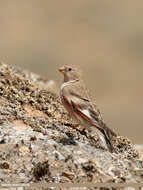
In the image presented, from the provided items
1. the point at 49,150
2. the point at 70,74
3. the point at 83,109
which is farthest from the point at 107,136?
the point at 70,74

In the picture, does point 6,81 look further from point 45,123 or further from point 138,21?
Answer: point 138,21

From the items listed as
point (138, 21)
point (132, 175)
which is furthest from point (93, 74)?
point (132, 175)

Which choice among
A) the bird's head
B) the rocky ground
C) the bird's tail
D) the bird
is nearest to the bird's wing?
the bird

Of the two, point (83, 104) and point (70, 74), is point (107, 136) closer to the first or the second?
point (83, 104)

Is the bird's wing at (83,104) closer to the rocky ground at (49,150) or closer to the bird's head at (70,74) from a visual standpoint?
the rocky ground at (49,150)

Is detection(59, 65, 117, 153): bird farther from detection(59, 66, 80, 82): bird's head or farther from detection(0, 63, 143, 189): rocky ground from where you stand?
detection(59, 66, 80, 82): bird's head

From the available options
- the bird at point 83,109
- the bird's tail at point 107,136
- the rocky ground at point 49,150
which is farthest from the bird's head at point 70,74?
the bird's tail at point 107,136
